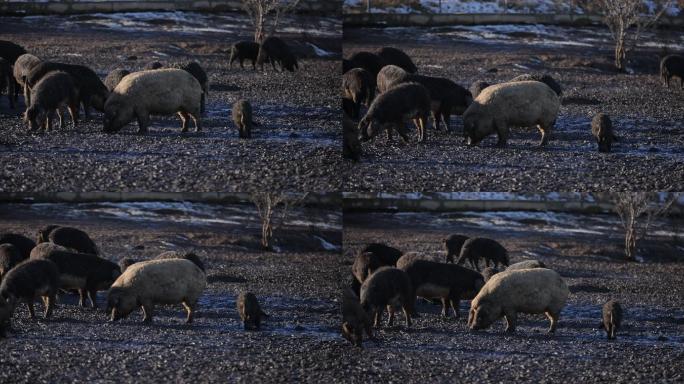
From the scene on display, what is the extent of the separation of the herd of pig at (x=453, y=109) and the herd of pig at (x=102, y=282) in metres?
1.63

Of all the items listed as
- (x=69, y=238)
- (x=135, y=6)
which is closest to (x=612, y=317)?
(x=69, y=238)

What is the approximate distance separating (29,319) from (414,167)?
10.8 feet

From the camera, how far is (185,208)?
1325 cm

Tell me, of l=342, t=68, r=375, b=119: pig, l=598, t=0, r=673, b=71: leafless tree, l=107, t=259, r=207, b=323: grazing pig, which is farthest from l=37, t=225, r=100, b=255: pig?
l=598, t=0, r=673, b=71: leafless tree

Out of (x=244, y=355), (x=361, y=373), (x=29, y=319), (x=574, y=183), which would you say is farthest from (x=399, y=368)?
(x=29, y=319)

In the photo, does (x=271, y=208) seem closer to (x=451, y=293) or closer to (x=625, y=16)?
(x=451, y=293)

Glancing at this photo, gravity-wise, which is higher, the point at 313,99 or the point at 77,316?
the point at 313,99

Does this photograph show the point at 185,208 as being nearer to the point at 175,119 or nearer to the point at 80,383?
the point at 175,119

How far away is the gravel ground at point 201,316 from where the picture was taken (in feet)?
37.6

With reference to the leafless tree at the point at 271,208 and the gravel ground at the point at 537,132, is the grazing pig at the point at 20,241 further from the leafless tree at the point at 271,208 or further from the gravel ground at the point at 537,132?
the gravel ground at the point at 537,132

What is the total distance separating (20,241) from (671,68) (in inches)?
252

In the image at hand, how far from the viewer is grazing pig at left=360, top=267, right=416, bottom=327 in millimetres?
11789

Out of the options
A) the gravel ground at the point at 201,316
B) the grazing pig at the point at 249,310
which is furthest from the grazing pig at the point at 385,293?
the grazing pig at the point at 249,310

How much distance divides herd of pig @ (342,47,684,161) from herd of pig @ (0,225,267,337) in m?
1.63
